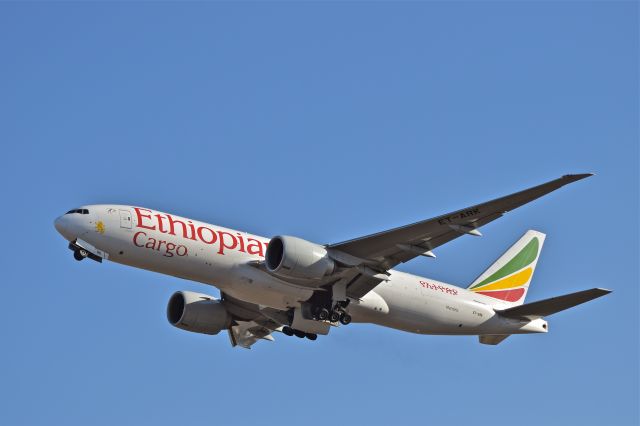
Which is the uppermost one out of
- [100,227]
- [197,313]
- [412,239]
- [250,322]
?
[100,227]

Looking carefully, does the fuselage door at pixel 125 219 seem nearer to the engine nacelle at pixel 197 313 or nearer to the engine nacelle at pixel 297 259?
the engine nacelle at pixel 297 259

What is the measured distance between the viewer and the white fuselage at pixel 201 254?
43.6 meters

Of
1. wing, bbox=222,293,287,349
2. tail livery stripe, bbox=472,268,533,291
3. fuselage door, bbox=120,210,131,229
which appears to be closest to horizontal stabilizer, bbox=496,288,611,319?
tail livery stripe, bbox=472,268,533,291

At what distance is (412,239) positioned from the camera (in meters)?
43.2

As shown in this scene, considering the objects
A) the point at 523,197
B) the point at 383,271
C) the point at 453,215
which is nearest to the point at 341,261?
the point at 383,271

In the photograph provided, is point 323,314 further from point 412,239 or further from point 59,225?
point 59,225

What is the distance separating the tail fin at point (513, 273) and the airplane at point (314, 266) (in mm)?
2472

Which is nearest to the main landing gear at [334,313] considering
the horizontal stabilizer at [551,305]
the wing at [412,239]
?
the wing at [412,239]

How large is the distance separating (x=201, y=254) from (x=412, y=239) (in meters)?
8.07

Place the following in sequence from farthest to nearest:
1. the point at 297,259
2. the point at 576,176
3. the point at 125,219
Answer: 1. the point at 125,219
2. the point at 297,259
3. the point at 576,176

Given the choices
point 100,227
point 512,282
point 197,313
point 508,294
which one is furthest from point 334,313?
point 512,282

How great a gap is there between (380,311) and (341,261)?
385 cm

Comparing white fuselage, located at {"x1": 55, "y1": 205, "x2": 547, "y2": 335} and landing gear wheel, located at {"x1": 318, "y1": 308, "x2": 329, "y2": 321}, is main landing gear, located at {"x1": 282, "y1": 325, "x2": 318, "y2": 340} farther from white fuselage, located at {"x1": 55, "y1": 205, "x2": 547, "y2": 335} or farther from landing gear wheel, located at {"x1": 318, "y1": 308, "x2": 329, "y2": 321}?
landing gear wheel, located at {"x1": 318, "y1": 308, "x2": 329, "y2": 321}

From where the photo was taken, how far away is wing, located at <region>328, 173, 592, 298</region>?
4059 cm
